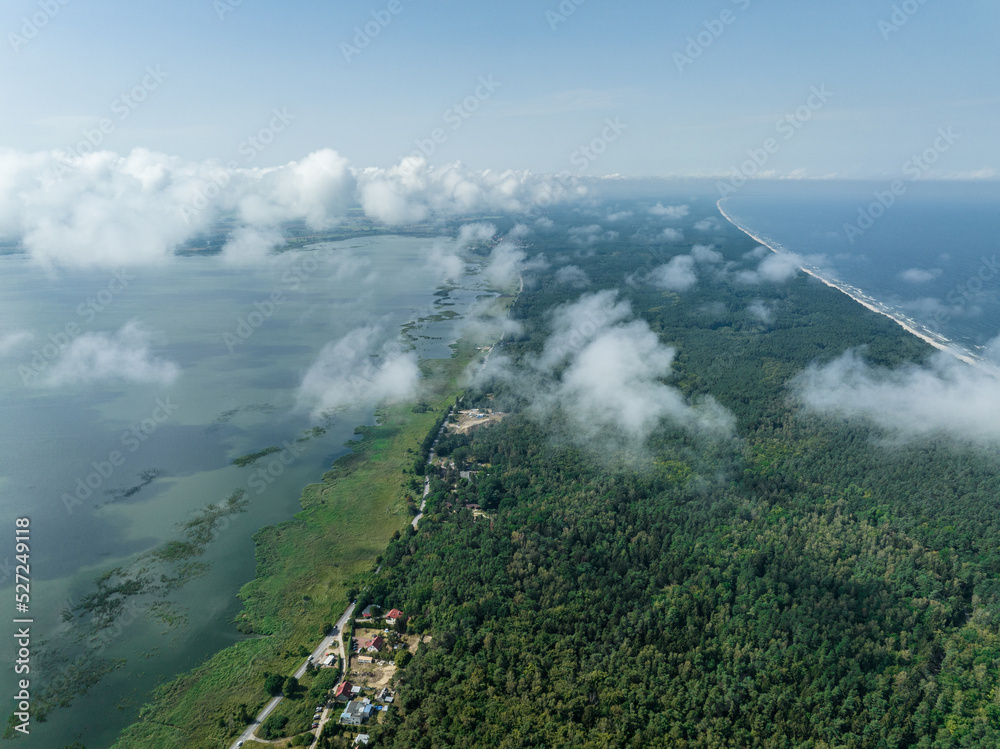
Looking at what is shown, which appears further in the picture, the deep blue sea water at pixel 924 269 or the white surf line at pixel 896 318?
the deep blue sea water at pixel 924 269

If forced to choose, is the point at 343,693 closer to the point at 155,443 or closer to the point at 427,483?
the point at 427,483

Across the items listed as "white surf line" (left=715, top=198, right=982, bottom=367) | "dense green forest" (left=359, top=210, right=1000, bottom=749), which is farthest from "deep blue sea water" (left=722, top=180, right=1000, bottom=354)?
"dense green forest" (left=359, top=210, right=1000, bottom=749)

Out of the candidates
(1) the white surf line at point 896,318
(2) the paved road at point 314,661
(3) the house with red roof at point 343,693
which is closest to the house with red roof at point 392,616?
(2) the paved road at point 314,661

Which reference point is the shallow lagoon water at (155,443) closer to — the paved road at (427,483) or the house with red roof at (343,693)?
the house with red roof at (343,693)

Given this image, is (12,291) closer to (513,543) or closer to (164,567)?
(164,567)

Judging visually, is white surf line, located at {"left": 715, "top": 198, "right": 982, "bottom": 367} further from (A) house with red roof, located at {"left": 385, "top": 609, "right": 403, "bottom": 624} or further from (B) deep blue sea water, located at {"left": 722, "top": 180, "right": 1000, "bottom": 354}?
(A) house with red roof, located at {"left": 385, "top": 609, "right": 403, "bottom": 624}

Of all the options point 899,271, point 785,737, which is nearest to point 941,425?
point 785,737
